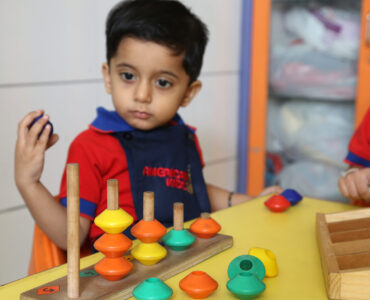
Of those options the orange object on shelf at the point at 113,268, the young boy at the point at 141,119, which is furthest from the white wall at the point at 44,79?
the orange object on shelf at the point at 113,268

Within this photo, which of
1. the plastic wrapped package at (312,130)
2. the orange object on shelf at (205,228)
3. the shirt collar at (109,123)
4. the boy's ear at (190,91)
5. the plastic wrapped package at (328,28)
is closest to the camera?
the orange object on shelf at (205,228)

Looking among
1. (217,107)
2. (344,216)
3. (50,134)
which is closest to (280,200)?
(344,216)

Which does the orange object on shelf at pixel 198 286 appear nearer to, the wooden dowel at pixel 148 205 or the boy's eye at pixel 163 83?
the wooden dowel at pixel 148 205

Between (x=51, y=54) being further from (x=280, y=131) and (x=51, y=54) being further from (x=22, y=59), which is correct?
(x=280, y=131)

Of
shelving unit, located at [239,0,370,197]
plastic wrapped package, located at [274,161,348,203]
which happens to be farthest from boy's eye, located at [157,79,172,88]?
plastic wrapped package, located at [274,161,348,203]

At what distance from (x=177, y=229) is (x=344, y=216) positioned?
0.28 m

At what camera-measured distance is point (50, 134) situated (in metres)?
0.86

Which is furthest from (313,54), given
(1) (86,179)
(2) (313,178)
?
(1) (86,179)

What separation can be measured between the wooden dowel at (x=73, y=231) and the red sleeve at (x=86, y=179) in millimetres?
441

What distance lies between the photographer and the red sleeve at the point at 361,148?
131 centimetres

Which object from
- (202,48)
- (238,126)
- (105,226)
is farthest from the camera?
(238,126)

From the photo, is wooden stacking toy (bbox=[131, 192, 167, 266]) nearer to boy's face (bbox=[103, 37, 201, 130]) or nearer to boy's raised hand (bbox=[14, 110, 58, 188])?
boy's raised hand (bbox=[14, 110, 58, 188])

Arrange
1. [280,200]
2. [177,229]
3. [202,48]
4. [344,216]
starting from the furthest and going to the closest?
[202,48]
[280,200]
[344,216]
[177,229]

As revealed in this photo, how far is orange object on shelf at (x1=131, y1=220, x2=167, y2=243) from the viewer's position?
0.67 meters
